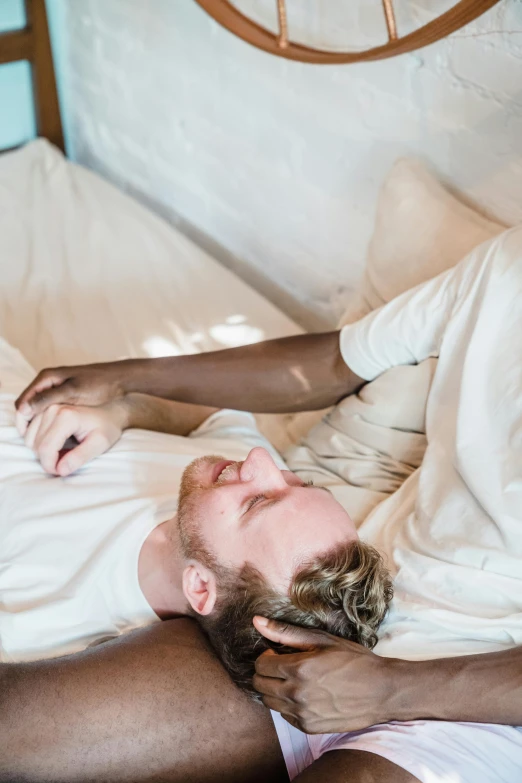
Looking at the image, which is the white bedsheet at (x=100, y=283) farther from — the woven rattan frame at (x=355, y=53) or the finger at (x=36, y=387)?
the woven rattan frame at (x=355, y=53)

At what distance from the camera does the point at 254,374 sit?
1.47 metres

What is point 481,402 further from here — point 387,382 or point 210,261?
point 210,261

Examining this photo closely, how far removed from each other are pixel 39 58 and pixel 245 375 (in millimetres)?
1663

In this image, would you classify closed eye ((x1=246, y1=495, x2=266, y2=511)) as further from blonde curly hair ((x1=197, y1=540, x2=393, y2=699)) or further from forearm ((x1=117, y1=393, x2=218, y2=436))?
forearm ((x1=117, y1=393, x2=218, y2=436))

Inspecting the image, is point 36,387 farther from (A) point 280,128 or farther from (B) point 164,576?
(A) point 280,128

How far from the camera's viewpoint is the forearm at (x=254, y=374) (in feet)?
4.81

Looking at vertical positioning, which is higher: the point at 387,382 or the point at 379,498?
the point at 387,382

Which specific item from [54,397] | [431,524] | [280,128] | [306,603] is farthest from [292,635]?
[280,128]

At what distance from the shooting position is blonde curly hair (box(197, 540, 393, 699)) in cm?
108

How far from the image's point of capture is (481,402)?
1.23 m

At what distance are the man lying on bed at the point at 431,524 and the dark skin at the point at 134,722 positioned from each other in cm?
7

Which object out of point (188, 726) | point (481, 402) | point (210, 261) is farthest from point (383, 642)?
Answer: point (210, 261)

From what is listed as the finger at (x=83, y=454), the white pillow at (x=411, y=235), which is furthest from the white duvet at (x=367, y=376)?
the white pillow at (x=411, y=235)

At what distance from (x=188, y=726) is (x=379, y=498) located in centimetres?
55
